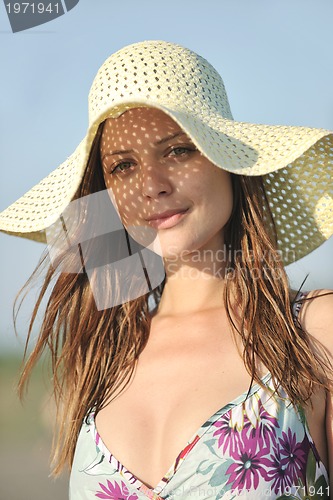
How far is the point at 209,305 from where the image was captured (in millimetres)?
2396

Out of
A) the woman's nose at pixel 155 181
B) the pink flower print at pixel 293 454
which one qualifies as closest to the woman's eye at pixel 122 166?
the woman's nose at pixel 155 181

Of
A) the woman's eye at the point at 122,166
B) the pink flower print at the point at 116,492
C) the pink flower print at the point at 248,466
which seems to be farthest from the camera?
the woman's eye at the point at 122,166

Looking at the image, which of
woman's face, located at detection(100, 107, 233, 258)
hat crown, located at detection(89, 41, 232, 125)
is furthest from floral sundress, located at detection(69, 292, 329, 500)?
hat crown, located at detection(89, 41, 232, 125)

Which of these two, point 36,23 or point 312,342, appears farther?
point 36,23

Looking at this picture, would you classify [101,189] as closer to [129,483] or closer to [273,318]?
[273,318]

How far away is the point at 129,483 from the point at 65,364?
2.00 ft

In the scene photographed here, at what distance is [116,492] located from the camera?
2068mm

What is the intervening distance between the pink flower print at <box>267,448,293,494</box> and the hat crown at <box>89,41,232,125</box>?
998 mm

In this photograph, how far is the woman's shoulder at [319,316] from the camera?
2053 mm

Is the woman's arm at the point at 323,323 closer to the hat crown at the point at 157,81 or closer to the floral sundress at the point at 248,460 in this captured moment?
the floral sundress at the point at 248,460

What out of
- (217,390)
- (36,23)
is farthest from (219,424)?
(36,23)

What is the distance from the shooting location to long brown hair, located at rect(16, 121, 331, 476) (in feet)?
6.82

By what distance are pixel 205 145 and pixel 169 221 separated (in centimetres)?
25

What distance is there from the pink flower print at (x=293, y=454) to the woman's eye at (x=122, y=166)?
900 mm
